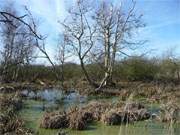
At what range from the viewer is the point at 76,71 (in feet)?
136

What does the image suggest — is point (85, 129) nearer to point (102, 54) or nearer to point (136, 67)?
point (102, 54)

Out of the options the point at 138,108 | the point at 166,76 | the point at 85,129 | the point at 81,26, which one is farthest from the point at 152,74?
the point at 85,129

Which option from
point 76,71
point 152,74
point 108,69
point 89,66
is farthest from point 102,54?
point 152,74

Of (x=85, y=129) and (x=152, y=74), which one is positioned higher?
(x=152, y=74)

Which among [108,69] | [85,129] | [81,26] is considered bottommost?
[85,129]

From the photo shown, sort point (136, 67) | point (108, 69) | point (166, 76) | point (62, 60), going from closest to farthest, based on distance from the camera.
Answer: point (108, 69), point (62, 60), point (136, 67), point (166, 76)

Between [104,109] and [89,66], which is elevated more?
[89,66]

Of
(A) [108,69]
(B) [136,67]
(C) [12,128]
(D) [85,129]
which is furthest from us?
(B) [136,67]

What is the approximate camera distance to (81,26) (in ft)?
99.0

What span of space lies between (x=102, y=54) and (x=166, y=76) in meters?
11.6

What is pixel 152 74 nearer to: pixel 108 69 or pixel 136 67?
pixel 136 67

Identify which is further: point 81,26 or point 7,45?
point 7,45

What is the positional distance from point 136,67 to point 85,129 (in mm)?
29755

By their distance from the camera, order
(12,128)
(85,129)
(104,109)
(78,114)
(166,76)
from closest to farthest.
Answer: (12,128), (85,129), (78,114), (104,109), (166,76)
